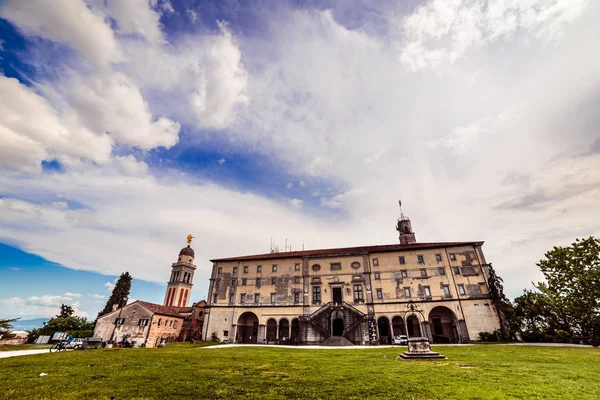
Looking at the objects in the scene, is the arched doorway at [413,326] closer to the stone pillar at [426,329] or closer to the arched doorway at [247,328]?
the stone pillar at [426,329]

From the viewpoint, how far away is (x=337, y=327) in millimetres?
38938

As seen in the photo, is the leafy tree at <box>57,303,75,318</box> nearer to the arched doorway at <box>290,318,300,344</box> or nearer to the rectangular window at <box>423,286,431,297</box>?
the arched doorway at <box>290,318,300,344</box>

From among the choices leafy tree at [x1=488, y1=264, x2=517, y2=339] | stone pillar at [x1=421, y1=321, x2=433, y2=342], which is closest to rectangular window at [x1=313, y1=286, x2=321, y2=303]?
stone pillar at [x1=421, y1=321, x2=433, y2=342]

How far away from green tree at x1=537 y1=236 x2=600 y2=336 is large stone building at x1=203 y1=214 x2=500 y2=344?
774 cm

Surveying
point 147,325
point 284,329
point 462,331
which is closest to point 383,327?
point 462,331

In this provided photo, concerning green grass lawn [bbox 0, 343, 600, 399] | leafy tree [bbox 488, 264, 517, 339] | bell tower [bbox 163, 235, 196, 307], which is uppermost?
bell tower [bbox 163, 235, 196, 307]

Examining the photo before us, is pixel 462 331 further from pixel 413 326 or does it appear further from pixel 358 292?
pixel 358 292

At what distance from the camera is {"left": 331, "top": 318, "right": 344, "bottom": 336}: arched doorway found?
38625 mm

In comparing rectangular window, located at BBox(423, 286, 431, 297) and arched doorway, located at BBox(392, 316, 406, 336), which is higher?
rectangular window, located at BBox(423, 286, 431, 297)

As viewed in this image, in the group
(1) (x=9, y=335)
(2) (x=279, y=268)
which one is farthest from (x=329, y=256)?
(1) (x=9, y=335)

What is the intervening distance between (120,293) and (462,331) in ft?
203

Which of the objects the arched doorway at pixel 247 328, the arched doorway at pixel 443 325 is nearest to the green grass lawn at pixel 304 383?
the arched doorway at pixel 443 325

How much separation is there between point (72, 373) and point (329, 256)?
116 ft

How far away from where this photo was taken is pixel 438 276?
3850 centimetres
